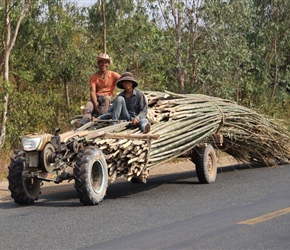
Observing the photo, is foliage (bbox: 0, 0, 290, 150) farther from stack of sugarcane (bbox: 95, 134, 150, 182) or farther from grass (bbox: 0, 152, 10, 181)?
stack of sugarcane (bbox: 95, 134, 150, 182)

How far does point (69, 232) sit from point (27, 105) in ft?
32.7

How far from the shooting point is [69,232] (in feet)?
25.9

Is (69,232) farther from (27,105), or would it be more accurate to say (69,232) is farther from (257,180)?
(27,105)

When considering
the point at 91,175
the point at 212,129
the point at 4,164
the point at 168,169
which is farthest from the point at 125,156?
the point at 4,164

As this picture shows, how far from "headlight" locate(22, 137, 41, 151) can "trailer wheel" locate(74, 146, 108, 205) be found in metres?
0.57

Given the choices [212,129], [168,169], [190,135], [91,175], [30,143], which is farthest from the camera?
[168,169]

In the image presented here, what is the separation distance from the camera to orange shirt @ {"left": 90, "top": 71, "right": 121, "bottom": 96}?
40.4 feet

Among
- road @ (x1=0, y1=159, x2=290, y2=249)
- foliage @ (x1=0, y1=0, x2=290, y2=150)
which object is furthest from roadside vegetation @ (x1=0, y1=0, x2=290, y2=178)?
road @ (x1=0, y1=159, x2=290, y2=249)

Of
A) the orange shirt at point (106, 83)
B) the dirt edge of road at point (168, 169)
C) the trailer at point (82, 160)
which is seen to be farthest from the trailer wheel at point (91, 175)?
the orange shirt at point (106, 83)

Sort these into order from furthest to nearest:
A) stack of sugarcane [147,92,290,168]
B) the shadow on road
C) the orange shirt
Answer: the orange shirt → stack of sugarcane [147,92,290,168] → the shadow on road

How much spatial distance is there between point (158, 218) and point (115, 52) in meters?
14.0

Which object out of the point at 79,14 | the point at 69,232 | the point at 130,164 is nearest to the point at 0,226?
the point at 69,232

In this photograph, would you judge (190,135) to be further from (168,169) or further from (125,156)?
(168,169)

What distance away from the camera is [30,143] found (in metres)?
9.69
